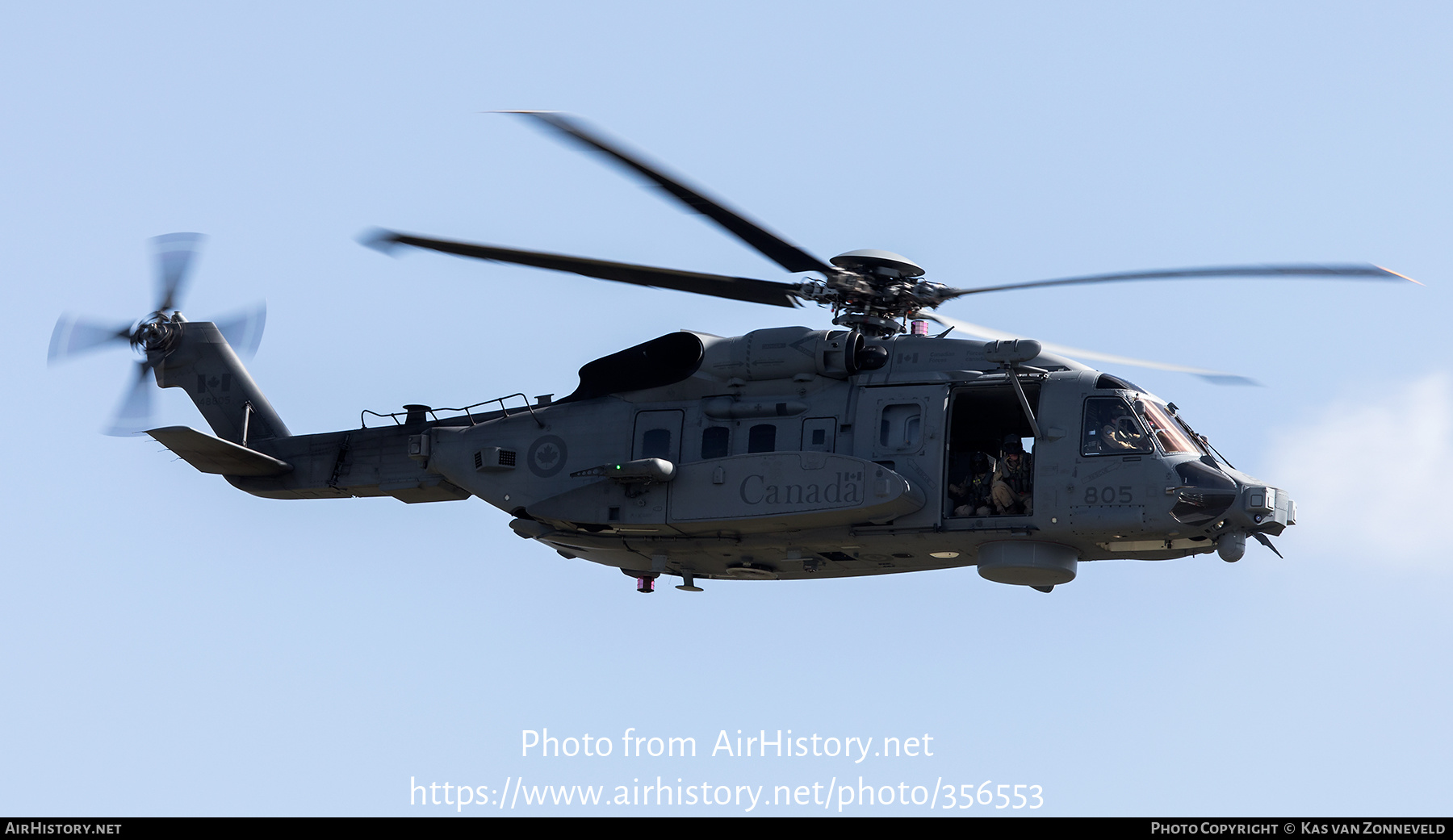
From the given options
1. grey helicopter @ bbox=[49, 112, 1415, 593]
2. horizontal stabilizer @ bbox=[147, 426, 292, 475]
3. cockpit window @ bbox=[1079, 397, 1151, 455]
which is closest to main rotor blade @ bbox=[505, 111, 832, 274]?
grey helicopter @ bbox=[49, 112, 1415, 593]

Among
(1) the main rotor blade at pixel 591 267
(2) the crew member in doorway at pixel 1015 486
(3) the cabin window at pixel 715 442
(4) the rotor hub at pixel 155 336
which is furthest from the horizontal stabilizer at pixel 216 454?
(2) the crew member in doorway at pixel 1015 486

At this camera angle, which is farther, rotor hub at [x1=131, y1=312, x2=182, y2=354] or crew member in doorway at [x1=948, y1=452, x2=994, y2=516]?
rotor hub at [x1=131, y1=312, x2=182, y2=354]

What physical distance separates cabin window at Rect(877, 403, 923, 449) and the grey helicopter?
2cm

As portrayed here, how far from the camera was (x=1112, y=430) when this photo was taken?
63.9 feet

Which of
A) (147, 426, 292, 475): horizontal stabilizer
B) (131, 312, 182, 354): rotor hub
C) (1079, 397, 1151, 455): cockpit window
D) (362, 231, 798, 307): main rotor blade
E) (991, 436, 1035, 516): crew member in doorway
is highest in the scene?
(131, 312, 182, 354): rotor hub

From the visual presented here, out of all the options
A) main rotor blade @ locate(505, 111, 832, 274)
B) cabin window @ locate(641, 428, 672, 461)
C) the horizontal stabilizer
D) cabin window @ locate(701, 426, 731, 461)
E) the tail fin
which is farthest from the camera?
the tail fin

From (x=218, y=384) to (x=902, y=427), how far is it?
10.8 metres

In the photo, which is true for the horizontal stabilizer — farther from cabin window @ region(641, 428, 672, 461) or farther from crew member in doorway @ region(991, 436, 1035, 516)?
crew member in doorway @ region(991, 436, 1035, 516)

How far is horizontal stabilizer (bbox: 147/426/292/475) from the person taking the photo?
896 inches

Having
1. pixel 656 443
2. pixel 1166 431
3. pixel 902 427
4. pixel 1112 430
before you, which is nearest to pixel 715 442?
pixel 656 443

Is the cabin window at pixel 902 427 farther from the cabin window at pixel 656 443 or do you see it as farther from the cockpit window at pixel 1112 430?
the cabin window at pixel 656 443

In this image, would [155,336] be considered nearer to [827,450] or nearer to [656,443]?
[656,443]
